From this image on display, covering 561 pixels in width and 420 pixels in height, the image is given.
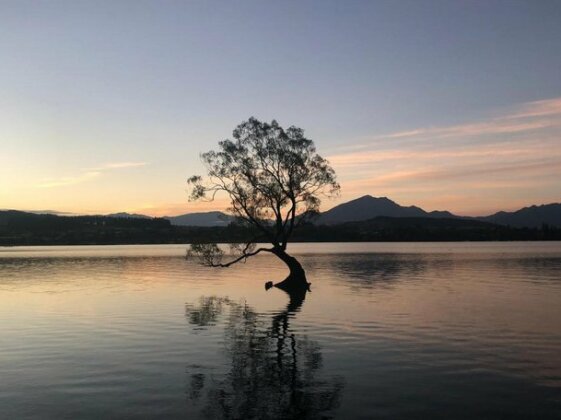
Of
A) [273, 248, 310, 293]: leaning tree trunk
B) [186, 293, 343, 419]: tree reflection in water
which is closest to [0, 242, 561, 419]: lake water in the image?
[186, 293, 343, 419]: tree reflection in water

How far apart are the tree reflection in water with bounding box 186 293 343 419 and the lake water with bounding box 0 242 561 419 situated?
0.08 metres

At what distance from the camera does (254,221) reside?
68.4 m

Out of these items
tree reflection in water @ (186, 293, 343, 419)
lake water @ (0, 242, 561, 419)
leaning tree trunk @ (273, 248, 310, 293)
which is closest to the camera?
tree reflection in water @ (186, 293, 343, 419)

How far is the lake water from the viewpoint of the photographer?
18.9 metres

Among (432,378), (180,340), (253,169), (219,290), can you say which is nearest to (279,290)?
(219,290)

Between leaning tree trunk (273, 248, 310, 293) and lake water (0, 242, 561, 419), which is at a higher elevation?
leaning tree trunk (273, 248, 310, 293)

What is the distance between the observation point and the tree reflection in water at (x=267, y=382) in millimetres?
18312

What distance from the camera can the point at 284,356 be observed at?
91.2 feet

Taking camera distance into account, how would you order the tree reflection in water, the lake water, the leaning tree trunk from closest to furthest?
the tree reflection in water
the lake water
the leaning tree trunk

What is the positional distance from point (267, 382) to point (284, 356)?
567 centimetres

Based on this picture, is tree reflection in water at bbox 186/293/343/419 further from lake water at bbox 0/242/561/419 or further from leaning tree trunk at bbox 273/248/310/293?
leaning tree trunk at bbox 273/248/310/293

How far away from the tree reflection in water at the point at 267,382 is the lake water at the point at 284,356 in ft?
0.27

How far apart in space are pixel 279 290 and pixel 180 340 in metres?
35.1

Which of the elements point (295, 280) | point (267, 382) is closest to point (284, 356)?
point (267, 382)
